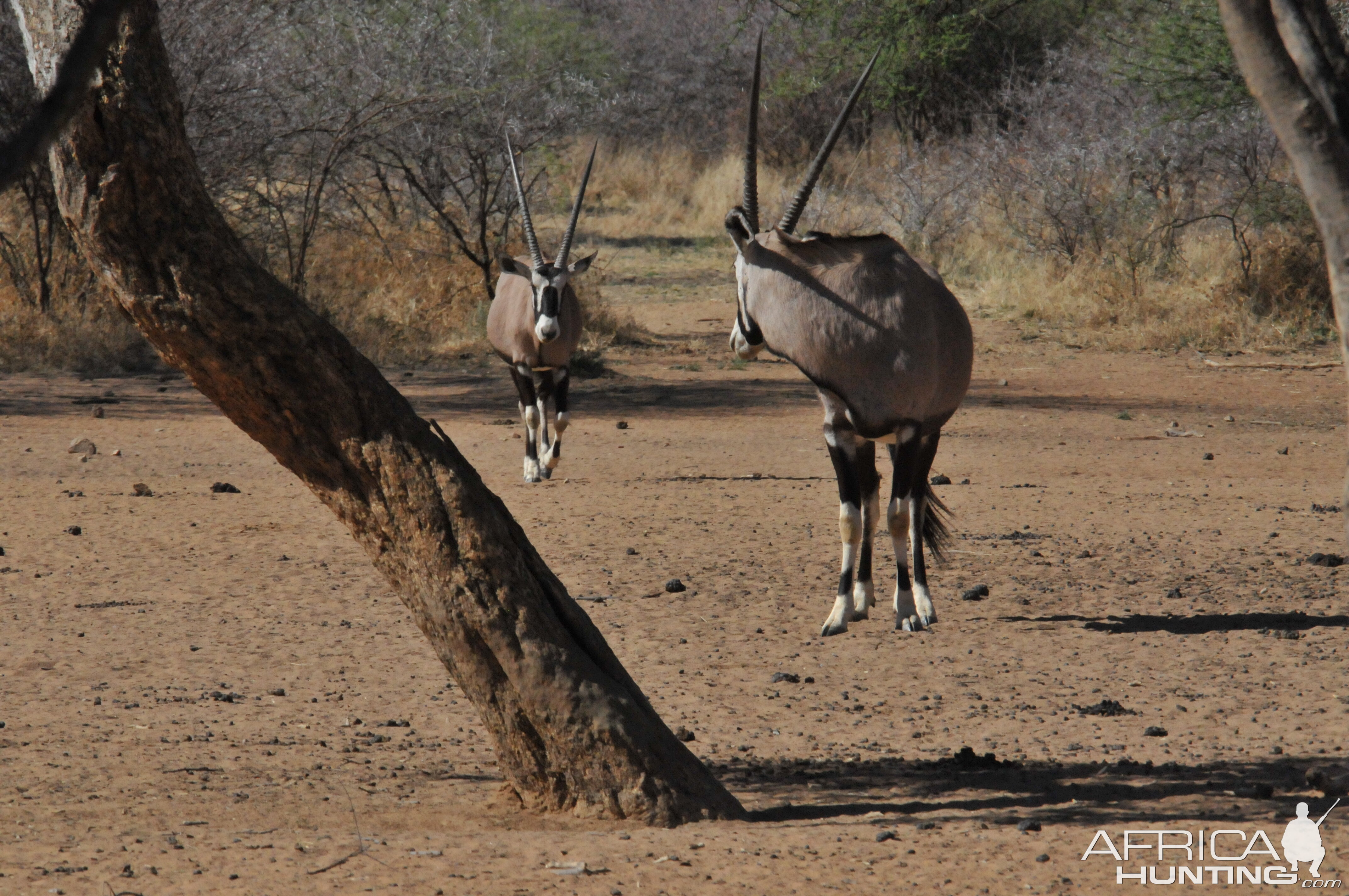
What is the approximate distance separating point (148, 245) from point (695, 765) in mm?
1680

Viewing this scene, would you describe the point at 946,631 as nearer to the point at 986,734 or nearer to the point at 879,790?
the point at 986,734

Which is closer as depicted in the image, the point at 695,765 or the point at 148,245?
the point at 148,245

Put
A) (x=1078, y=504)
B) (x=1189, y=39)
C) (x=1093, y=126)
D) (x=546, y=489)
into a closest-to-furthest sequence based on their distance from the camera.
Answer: (x=1078, y=504) < (x=546, y=489) < (x=1189, y=39) < (x=1093, y=126)

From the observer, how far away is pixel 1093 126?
1698 centimetres

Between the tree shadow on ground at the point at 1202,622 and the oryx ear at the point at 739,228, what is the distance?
1.78 meters

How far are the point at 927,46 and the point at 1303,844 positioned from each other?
15502 millimetres

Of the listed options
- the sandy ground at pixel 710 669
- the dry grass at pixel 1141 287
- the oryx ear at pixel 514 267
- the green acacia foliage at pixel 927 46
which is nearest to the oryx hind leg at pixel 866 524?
the sandy ground at pixel 710 669

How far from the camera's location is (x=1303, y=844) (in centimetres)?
292

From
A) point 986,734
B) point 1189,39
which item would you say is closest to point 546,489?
point 986,734

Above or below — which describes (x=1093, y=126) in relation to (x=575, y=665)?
above

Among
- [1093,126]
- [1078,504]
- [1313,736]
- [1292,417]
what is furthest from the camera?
[1093,126]

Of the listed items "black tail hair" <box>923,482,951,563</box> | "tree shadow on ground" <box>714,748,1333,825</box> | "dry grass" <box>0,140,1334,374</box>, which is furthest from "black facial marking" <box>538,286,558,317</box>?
"tree shadow on ground" <box>714,748,1333,825</box>

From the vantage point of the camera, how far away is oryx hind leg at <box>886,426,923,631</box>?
5363 millimetres

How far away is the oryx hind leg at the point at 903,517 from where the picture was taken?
5.36m
